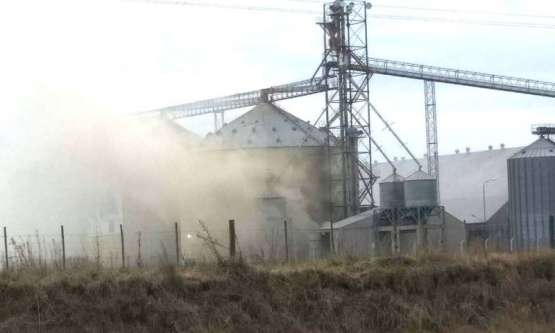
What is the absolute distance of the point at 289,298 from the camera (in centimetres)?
2452

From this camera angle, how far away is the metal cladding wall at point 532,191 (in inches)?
2542

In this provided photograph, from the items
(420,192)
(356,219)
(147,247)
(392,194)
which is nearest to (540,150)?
(420,192)

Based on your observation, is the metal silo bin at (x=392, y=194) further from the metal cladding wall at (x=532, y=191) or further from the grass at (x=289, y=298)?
the grass at (x=289, y=298)

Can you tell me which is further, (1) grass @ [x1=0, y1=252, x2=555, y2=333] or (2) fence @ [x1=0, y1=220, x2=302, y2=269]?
(2) fence @ [x1=0, y1=220, x2=302, y2=269]

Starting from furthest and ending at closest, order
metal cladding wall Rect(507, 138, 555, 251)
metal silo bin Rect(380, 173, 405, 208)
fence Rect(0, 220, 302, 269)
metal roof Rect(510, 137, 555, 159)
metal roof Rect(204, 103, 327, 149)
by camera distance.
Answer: metal roof Rect(204, 103, 327, 149)
metal silo bin Rect(380, 173, 405, 208)
metal roof Rect(510, 137, 555, 159)
metal cladding wall Rect(507, 138, 555, 251)
fence Rect(0, 220, 302, 269)

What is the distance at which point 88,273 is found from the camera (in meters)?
23.9

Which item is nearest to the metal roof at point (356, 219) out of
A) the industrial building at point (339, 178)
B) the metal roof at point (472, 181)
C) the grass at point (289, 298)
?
the industrial building at point (339, 178)

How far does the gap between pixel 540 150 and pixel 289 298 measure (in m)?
47.9

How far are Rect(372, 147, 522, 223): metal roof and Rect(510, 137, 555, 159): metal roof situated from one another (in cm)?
1874

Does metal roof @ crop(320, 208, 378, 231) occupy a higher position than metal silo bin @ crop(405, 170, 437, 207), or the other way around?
metal silo bin @ crop(405, 170, 437, 207)

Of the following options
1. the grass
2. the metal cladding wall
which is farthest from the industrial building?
the grass

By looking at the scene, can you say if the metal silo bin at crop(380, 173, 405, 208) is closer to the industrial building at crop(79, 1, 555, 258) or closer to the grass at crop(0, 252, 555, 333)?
the industrial building at crop(79, 1, 555, 258)

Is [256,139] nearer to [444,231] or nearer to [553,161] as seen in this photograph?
[444,231]

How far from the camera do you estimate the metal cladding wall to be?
64562 mm
